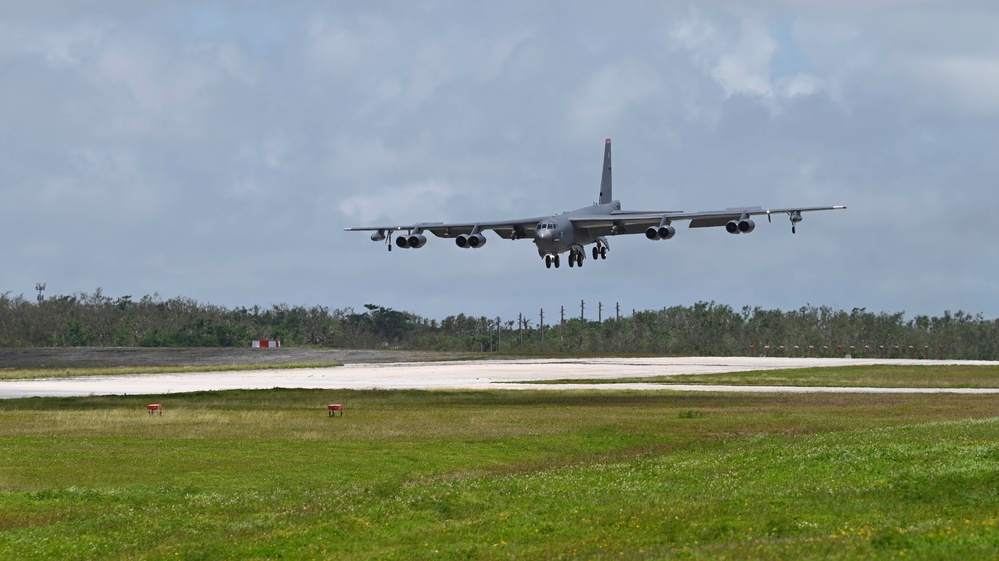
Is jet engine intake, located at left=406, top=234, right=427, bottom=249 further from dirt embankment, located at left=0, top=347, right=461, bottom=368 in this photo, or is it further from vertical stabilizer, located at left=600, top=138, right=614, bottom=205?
dirt embankment, located at left=0, top=347, right=461, bottom=368

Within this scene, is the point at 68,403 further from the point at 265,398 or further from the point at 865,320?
the point at 865,320

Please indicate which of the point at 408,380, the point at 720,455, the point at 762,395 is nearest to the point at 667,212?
the point at 762,395

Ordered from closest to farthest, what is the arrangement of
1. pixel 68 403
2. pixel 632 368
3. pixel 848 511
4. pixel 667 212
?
pixel 848 511
pixel 68 403
pixel 667 212
pixel 632 368

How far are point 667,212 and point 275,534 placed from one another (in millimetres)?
49363

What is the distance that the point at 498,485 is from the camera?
25953 millimetres

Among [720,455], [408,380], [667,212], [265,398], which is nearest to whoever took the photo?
[720,455]

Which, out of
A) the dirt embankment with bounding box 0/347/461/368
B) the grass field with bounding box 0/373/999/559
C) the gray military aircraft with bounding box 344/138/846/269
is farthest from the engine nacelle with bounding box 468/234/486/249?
the dirt embankment with bounding box 0/347/461/368

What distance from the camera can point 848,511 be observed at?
64.1 feet

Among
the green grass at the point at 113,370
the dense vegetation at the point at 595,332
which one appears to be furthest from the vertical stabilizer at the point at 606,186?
the dense vegetation at the point at 595,332

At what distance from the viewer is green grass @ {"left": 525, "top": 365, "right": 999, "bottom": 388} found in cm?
7188

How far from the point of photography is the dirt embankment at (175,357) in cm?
11169

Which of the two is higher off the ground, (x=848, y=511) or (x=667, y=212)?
(x=667, y=212)

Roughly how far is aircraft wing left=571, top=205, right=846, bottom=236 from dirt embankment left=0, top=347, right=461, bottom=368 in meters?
47.8

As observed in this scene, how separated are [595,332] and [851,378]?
4552 inches
